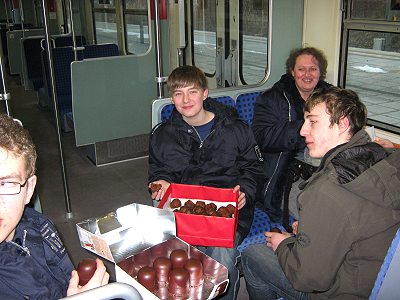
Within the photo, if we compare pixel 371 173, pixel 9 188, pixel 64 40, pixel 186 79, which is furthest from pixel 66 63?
pixel 371 173

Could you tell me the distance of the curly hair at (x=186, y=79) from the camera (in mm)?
2679

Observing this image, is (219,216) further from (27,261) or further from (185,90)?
(27,261)

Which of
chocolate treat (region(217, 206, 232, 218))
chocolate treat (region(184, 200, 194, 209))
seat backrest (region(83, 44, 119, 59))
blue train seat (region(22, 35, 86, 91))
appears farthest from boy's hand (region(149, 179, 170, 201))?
blue train seat (region(22, 35, 86, 91))

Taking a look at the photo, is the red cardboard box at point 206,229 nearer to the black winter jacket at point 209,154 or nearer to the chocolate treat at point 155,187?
the chocolate treat at point 155,187

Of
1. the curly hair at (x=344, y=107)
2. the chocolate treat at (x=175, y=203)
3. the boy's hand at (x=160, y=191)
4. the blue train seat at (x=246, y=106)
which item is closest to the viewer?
the curly hair at (x=344, y=107)

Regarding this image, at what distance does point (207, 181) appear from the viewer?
2.73 m

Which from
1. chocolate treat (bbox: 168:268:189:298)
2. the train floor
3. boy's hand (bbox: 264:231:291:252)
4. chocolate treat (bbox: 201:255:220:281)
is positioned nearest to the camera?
chocolate treat (bbox: 168:268:189:298)

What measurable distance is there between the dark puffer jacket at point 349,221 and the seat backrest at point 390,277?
0.42 feet

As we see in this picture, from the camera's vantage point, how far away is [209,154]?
8.93 feet

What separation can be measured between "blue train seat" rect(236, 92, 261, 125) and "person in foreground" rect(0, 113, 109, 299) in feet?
6.08

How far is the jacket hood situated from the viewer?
1618 millimetres

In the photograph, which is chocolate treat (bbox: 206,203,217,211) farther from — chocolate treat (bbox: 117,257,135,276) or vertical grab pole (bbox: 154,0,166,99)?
vertical grab pole (bbox: 154,0,166,99)

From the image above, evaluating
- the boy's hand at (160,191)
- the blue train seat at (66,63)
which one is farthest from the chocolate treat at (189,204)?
the blue train seat at (66,63)

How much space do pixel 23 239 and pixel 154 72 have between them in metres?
3.96
